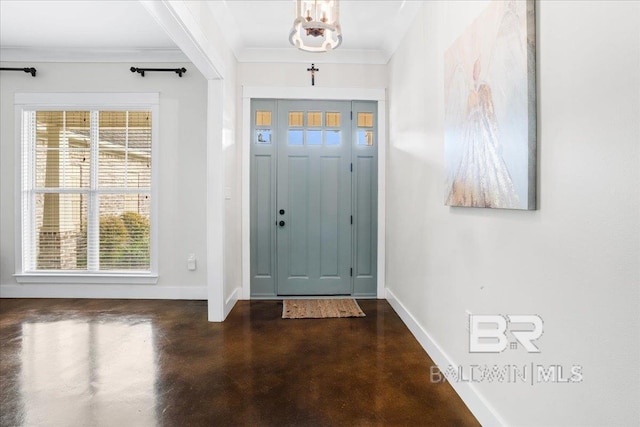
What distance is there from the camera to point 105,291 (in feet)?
13.0

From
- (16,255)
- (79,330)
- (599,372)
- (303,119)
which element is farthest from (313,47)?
(16,255)

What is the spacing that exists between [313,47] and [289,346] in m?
2.20

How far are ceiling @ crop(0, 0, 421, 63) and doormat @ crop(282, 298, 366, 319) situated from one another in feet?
9.02

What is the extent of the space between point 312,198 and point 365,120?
3.62ft

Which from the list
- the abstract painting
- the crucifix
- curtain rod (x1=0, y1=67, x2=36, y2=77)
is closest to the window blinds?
curtain rod (x1=0, y1=67, x2=36, y2=77)

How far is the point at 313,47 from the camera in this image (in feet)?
7.21

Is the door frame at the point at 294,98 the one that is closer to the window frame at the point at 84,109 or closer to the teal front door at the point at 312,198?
the teal front door at the point at 312,198

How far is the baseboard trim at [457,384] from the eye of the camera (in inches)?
66.8

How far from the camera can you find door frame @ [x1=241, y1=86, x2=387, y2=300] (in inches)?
152

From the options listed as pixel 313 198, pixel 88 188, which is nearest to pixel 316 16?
pixel 313 198

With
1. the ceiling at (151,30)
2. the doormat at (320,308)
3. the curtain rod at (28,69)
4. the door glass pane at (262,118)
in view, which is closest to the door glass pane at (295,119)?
the door glass pane at (262,118)

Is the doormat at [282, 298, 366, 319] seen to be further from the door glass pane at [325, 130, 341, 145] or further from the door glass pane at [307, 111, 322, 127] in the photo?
the door glass pane at [307, 111, 322, 127]

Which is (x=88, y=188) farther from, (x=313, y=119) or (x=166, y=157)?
(x=313, y=119)

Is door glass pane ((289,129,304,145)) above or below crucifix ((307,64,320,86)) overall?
below
